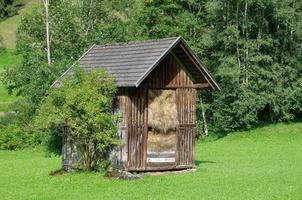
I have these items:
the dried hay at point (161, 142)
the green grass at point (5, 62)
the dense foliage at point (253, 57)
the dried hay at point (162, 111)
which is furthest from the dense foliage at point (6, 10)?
the dried hay at point (161, 142)

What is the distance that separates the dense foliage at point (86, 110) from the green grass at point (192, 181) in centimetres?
164

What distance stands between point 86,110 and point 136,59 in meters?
3.61

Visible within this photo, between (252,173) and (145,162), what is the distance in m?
4.64

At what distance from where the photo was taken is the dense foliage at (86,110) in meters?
25.2

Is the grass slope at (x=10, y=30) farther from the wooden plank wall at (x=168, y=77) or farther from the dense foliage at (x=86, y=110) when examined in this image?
the dense foliage at (x=86, y=110)

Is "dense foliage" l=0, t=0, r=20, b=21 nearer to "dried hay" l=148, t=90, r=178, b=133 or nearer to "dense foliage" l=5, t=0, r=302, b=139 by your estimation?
"dense foliage" l=5, t=0, r=302, b=139

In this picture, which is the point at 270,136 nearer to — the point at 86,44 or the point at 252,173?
the point at 86,44

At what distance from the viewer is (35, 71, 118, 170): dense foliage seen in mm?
25203

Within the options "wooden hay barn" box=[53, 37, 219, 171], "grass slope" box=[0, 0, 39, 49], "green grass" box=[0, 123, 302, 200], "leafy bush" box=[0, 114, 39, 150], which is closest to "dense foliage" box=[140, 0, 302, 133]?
"green grass" box=[0, 123, 302, 200]

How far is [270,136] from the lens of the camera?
4591cm

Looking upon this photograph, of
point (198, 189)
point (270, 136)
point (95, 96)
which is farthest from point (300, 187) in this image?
point (270, 136)

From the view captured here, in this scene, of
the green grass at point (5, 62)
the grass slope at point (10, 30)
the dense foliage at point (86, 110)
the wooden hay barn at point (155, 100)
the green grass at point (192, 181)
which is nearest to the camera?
the green grass at point (192, 181)

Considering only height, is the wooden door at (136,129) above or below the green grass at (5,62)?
below

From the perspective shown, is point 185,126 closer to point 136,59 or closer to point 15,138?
point 136,59
